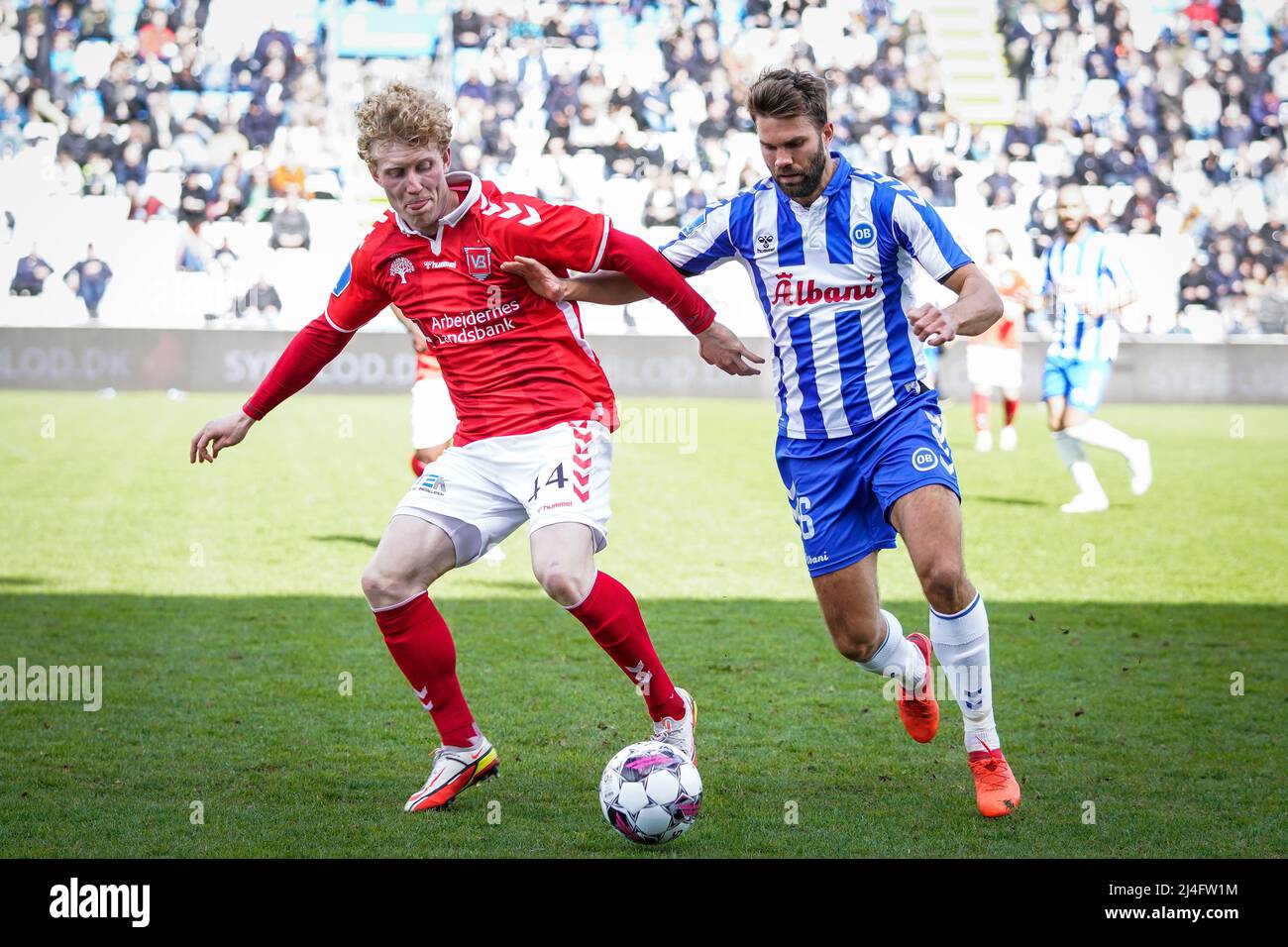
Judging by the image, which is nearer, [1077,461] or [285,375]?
[285,375]

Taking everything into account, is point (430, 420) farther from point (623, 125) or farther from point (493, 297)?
point (623, 125)

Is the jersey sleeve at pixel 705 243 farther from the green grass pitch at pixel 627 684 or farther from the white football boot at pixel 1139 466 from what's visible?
the white football boot at pixel 1139 466

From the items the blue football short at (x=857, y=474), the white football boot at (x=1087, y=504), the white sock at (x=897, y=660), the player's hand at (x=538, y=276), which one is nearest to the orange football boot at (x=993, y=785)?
the white sock at (x=897, y=660)

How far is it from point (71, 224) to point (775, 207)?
21.3 meters

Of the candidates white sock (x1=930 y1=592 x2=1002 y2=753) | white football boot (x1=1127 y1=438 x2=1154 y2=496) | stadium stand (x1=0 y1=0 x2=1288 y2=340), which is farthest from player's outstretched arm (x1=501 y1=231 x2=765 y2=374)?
stadium stand (x1=0 y1=0 x2=1288 y2=340)

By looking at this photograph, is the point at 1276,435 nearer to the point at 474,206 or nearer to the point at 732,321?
the point at 732,321

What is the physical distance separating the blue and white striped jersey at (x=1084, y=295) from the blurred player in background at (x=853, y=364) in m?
6.86

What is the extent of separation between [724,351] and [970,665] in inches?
48.7

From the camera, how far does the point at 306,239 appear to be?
920 inches

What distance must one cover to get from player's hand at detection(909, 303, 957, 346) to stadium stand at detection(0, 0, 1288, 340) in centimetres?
1809

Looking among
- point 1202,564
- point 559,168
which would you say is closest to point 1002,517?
point 1202,564

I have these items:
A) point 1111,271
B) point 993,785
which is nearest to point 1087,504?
point 1111,271

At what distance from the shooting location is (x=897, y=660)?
4.87m

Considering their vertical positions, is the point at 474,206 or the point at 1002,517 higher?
the point at 474,206
